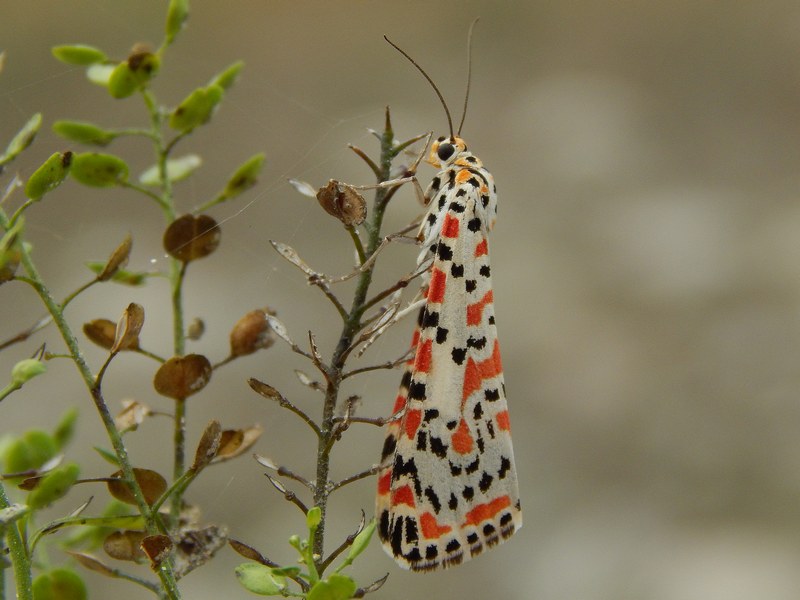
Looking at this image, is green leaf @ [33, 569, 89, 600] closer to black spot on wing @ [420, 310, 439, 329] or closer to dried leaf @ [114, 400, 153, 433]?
dried leaf @ [114, 400, 153, 433]

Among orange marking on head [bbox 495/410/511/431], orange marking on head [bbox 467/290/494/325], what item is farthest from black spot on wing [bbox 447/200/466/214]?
orange marking on head [bbox 495/410/511/431]

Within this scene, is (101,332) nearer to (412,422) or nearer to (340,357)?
(340,357)

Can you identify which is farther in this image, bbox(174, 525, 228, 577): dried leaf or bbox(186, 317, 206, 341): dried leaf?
bbox(186, 317, 206, 341): dried leaf

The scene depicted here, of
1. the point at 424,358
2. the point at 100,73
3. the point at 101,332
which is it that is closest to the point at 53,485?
the point at 101,332

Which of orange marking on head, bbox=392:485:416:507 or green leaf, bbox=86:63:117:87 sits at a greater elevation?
green leaf, bbox=86:63:117:87

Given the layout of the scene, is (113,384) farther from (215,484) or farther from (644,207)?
(644,207)

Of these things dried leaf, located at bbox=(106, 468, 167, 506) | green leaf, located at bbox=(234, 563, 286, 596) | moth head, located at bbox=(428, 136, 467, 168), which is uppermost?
moth head, located at bbox=(428, 136, 467, 168)

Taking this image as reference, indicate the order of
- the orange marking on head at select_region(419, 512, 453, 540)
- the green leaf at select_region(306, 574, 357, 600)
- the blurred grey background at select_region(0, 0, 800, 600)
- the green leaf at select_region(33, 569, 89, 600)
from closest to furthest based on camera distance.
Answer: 1. the green leaf at select_region(306, 574, 357, 600)
2. the green leaf at select_region(33, 569, 89, 600)
3. the orange marking on head at select_region(419, 512, 453, 540)
4. the blurred grey background at select_region(0, 0, 800, 600)
